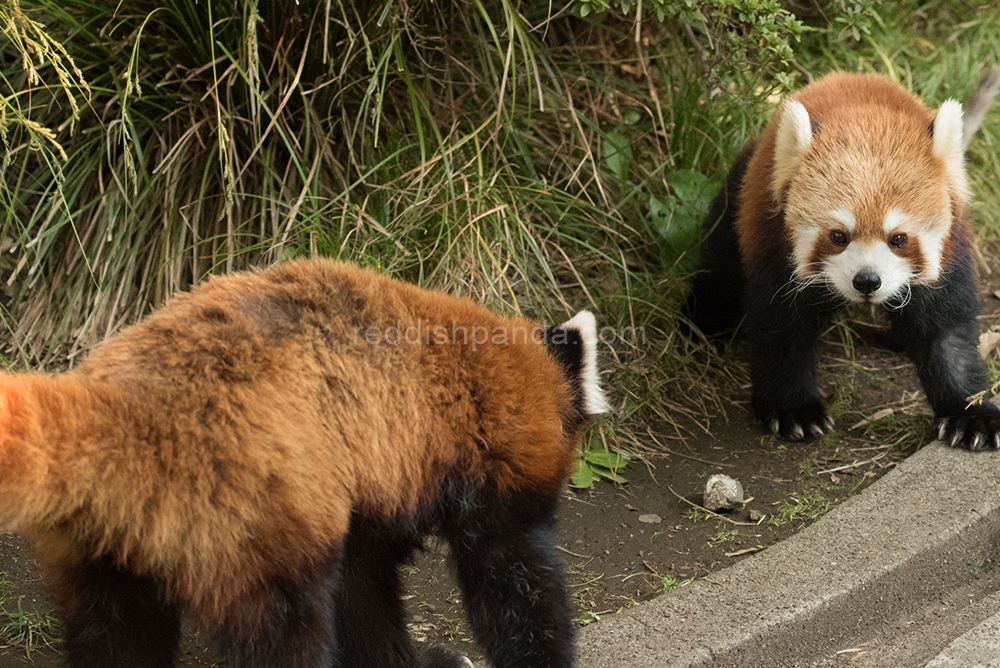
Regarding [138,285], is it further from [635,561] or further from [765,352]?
[765,352]

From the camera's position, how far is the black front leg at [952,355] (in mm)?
3604

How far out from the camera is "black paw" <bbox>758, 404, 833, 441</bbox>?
3945 millimetres

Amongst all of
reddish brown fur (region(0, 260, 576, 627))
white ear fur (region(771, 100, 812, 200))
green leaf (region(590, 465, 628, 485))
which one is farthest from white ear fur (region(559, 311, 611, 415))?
white ear fur (region(771, 100, 812, 200))

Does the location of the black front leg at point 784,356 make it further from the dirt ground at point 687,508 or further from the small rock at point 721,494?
the small rock at point 721,494

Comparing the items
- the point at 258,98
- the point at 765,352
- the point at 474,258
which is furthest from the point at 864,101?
the point at 258,98

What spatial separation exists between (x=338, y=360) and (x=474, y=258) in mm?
1729

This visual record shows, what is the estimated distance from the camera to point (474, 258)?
3883mm

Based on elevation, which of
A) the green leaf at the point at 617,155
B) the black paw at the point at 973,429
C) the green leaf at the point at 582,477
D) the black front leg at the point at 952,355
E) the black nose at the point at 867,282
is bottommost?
the green leaf at the point at 582,477

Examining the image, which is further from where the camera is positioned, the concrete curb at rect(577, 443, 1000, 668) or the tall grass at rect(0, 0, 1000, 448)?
the tall grass at rect(0, 0, 1000, 448)

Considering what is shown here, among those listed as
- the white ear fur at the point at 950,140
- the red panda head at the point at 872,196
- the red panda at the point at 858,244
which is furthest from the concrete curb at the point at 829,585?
the white ear fur at the point at 950,140

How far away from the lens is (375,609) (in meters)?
2.62

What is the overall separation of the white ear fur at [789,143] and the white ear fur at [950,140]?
1.37ft

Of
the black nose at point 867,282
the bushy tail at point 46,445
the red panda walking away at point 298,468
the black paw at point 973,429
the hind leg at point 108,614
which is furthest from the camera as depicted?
the black paw at point 973,429

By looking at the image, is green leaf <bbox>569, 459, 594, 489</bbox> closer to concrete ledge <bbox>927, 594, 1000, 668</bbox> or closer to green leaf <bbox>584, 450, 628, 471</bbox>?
green leaf <bbox>584, 450, 628, 471</bbox>
